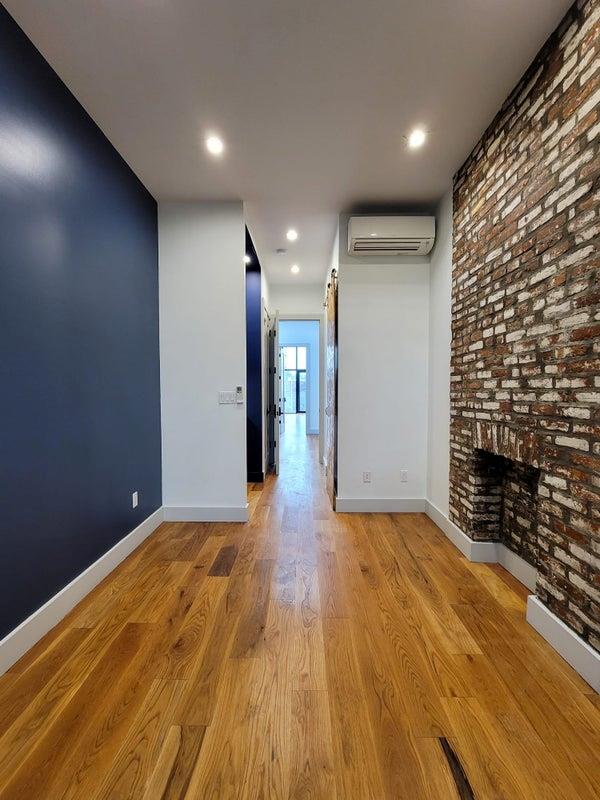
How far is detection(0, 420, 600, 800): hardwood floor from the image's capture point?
1.09 metres

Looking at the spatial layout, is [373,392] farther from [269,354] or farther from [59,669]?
[59,669]

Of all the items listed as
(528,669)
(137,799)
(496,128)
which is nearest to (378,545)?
(528,669)

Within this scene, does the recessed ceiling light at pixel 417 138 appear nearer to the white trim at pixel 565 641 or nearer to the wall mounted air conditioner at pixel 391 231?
the wall mounted air conditioner at pixel 391 231

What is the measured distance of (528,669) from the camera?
59.4 inches

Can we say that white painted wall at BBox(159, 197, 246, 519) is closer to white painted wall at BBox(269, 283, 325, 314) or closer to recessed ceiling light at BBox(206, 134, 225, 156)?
recessed ceiling light at BBox(206, 134, 225, 156)

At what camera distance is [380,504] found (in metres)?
3.39

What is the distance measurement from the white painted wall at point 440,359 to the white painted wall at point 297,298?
9.01 feet

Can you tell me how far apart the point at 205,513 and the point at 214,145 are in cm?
283

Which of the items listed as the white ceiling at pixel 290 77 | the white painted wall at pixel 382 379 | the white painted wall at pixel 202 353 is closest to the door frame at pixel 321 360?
the white painted wall at pixel 382 379

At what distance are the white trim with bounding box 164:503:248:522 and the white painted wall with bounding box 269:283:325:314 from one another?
356 cm

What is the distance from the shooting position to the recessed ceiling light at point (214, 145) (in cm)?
230

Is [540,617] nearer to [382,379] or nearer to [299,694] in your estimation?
[299,694]

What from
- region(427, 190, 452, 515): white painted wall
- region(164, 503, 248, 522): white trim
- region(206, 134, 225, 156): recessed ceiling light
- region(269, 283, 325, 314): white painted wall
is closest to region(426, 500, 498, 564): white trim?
region(427, 190, 452, 515): white painted wall

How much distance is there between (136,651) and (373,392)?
2569 millimetres
